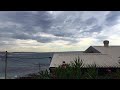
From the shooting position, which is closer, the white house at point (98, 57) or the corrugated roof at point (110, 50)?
the white house at point (98, 57)

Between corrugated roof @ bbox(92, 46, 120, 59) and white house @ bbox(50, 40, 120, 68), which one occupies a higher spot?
corrugated roof @ bbox(92, 46, 120, 59)

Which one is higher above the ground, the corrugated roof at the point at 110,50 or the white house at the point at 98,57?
the corrugated roof at the point at 110,50

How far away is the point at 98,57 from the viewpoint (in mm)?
9578

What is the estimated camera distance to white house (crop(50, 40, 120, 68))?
8.28 m

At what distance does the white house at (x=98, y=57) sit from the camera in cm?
828

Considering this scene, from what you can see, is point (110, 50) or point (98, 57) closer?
point (98, 57)

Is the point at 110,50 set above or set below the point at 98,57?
above

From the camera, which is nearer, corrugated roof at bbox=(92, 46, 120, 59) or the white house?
the white house
